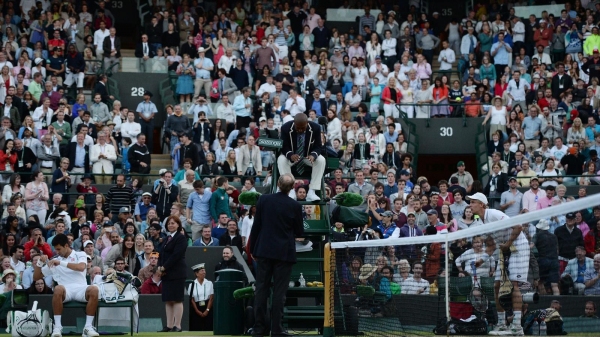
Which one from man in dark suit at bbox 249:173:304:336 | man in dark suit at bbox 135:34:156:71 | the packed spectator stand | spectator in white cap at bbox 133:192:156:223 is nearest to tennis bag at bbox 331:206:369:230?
the packed spectator stand

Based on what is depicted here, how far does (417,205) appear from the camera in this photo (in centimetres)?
2127

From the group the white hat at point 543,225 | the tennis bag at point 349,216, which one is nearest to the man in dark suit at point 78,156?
the tennis bag at point 349,216

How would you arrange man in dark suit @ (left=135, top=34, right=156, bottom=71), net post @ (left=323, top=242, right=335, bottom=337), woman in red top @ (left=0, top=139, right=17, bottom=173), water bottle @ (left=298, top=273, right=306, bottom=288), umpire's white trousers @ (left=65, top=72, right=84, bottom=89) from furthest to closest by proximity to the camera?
man in dark suit @ (left=135, top=34, right=156, bottom=71)
umpire's white trousers @ (left=65, top=72, right=84, bottom=89)
woman in red top @ (left=0, top=139, right=17, bottom=173)
water bottle @ (left=298, top=273, right=306, bottom=288)
net post @ (left=323, top=242, right=335, bottom=337)

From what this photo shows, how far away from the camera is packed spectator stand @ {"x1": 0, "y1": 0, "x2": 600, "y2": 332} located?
21.7 metres

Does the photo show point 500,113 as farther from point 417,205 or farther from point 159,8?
point 159,8

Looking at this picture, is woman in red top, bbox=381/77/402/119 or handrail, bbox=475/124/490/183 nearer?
handrail, bbox=475/124/490/183

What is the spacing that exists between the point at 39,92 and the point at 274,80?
6.09 m

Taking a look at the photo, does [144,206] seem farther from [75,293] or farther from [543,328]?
[543,328]

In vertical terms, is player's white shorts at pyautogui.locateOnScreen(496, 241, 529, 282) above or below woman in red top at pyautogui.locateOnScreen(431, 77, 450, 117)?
below

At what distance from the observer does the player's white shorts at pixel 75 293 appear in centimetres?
1448

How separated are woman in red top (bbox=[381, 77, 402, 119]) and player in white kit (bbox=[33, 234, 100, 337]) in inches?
597

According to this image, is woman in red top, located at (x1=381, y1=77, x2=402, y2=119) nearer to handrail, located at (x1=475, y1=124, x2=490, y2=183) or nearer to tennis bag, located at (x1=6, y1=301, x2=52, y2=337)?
handrail, located at (x1=475, y1=124, x2=490, y2=183)

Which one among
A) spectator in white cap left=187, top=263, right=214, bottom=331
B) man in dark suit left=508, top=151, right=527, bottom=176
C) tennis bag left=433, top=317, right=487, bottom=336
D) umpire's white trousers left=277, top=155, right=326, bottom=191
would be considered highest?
man in dark suit left=508, top=151, right=527, bottom=176

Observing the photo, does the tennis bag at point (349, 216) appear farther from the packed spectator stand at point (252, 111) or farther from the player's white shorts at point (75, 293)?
the player's white shorts at point (75, 293)
